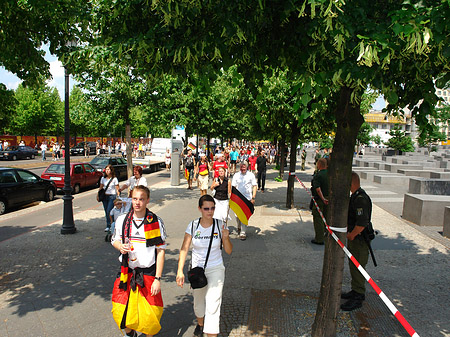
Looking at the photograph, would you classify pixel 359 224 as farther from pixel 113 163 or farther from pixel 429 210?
pixel 113 163

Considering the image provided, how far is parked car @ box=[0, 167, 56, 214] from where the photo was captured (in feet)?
39.2

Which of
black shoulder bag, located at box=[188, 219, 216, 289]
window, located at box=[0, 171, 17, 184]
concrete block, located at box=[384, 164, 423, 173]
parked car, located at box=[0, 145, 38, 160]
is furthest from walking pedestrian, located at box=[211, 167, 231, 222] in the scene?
parked car, located at box=[0, 145, 38, 160]

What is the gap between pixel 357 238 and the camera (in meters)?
5.20

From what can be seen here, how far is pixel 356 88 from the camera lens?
3.32 metres

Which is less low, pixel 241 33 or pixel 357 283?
pixel 241 33

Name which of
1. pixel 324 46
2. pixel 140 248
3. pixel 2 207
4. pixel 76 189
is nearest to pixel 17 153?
pixel 76 189

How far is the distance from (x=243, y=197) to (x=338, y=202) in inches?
161

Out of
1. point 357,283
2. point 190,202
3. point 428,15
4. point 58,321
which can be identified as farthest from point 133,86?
point 428,15

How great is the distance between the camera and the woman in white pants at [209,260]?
4.00 meters

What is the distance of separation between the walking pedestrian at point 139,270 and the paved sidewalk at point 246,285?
821 millimetres

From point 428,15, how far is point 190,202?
1155cm

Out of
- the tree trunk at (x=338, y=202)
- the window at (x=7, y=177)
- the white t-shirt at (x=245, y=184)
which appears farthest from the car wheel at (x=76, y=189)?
the tree trunk at (x=338, y=202)

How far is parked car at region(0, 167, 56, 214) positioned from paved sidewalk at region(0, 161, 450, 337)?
11.0ft

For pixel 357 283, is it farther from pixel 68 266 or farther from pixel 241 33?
pixel 68 266
